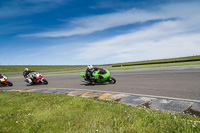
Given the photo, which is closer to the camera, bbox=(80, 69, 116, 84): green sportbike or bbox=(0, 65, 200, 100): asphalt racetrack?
bbox=(0, 65, 200, 100): asphalt racetrack

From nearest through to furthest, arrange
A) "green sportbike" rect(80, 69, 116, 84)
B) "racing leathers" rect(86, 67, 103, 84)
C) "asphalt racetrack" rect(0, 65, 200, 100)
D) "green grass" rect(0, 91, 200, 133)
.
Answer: "green grass" rect(0, 91, 200, 133) < "asphalt racetrack" rect(0, 65, 200, 100) < "green sportbike" rect(80, 69, 116, 84) < "racing leathers" rect(86, 67, 103, 84)

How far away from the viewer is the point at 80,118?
3916 millimetres

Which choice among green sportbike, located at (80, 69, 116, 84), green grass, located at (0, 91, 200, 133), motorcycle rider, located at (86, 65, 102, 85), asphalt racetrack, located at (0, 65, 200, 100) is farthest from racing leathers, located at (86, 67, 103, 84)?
green grass, located at (0, 91, 200, 133)

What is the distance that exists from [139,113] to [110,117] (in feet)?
2.91

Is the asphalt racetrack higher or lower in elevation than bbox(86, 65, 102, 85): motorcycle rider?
lower

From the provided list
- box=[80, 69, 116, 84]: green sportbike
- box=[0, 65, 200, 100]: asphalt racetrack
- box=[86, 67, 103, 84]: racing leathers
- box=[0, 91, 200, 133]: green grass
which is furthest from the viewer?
box=[86, 67, 103, 84]: racing leathers

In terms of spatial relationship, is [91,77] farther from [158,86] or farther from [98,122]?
[98,122]

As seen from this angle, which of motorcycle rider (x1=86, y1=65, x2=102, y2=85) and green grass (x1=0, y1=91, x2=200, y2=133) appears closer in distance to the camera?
green grass (x1=0, y1=91, x2=200, y2=133)

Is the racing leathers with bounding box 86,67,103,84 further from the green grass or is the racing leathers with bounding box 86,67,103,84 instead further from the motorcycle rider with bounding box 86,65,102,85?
the green grass

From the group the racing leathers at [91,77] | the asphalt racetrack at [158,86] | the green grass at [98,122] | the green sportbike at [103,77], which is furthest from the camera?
the racing leathers at [91,77]

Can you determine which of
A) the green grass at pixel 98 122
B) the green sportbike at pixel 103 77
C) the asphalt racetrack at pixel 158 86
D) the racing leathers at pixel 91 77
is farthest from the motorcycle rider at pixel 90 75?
the green grass at pixel 98 122

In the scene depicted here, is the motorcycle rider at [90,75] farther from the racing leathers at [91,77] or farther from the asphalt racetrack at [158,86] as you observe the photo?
the asphalt racetrack at [158,86]

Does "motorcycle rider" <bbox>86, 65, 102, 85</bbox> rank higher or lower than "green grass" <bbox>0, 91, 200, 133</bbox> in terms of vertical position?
higher

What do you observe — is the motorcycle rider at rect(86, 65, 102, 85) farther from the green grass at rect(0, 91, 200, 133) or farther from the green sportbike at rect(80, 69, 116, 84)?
the green grass at rect(0, 91, 200, 133)
